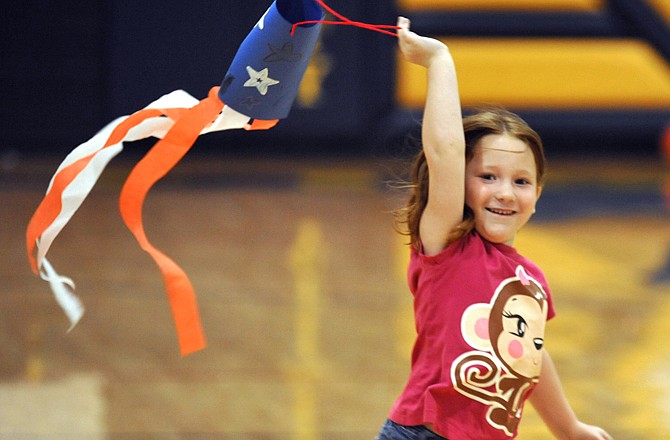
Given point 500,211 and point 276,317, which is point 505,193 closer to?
point 500,211

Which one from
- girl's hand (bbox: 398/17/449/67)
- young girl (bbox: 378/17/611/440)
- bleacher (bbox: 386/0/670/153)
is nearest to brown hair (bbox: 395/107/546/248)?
young girl (bbox: 378/17/611/440)

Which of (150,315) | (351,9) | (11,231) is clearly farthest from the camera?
(351,9)

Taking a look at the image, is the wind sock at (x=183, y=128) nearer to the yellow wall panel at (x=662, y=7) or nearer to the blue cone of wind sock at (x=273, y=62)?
the blue cone of wind sock at (x=273, y=62)

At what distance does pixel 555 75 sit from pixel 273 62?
4.78 m

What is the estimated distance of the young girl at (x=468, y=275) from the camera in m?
1.22

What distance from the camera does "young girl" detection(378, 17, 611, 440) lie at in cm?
122

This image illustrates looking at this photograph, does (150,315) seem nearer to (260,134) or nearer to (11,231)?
(11,231)

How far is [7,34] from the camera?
5.76 metres

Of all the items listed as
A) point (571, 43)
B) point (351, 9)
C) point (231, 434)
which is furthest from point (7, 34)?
point (231, 434)

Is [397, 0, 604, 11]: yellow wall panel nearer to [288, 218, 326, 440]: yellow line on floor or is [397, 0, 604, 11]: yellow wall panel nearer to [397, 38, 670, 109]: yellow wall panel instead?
[397, 38, 670, 109]: yellow wall panel

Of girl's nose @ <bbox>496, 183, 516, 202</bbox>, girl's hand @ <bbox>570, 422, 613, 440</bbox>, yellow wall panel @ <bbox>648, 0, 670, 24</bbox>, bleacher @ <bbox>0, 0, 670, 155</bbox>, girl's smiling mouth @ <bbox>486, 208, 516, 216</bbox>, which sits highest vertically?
girl's nose @ <bbox>496, 183, 516, 202</bbox>

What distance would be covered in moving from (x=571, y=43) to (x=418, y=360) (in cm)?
491

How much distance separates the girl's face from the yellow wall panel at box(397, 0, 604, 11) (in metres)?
4.58

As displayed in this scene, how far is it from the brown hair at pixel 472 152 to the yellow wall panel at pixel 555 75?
4523 millimetres
